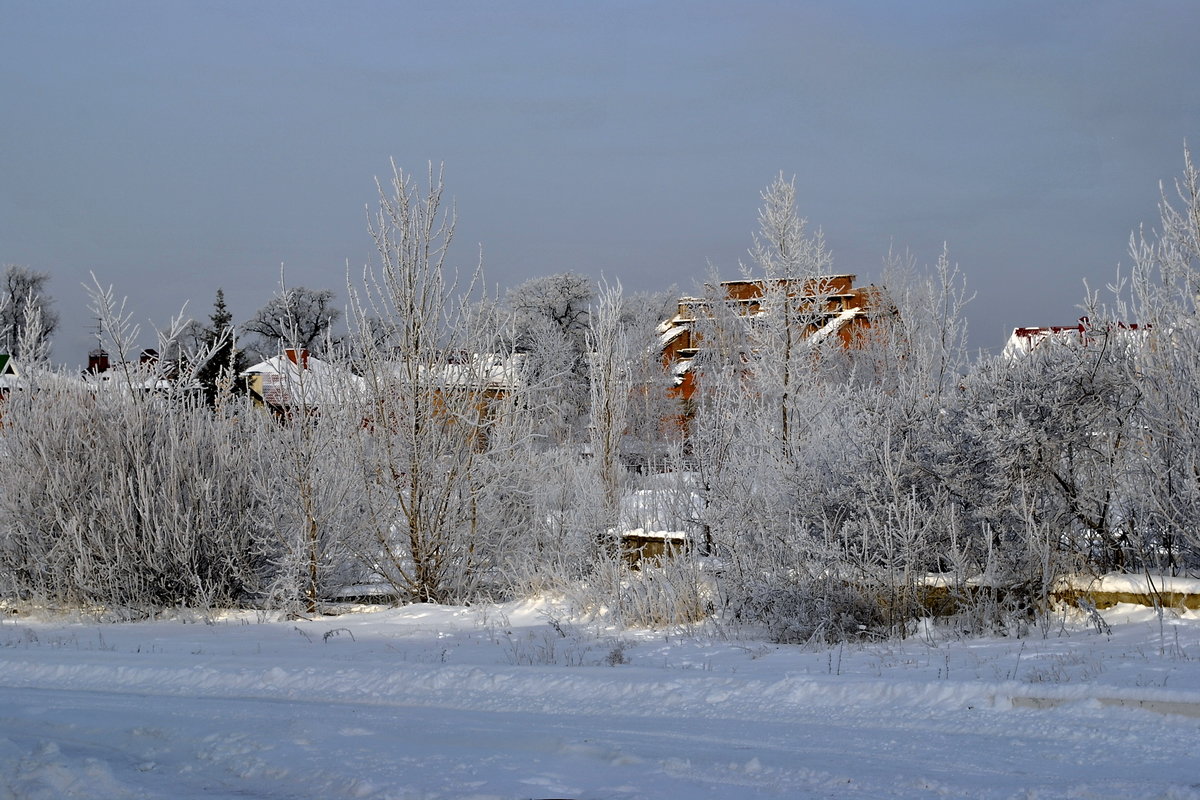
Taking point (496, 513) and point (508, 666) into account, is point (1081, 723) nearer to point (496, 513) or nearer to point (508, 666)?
point (508, 666)

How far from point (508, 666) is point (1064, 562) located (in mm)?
4190

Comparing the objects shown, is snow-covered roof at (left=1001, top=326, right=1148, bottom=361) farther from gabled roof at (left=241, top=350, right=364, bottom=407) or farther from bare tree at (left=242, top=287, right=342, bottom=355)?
bare tree at (left=242, top=287, right=342, bottom=355)

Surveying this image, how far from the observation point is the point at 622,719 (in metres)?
4.92

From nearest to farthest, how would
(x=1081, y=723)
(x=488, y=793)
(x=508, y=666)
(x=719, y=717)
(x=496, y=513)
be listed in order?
1. (x=488, y=793)
2. (x=1081, y=723)
3. (x=719, y=717)
4. (x=508, y=666)
5. (x=496, y=513)

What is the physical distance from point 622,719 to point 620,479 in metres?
9.04

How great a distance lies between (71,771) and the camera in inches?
152

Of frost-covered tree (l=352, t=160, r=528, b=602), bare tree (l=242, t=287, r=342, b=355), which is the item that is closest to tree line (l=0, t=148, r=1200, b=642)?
frost-covered tree (l=352, t=160, r=528, b=602)

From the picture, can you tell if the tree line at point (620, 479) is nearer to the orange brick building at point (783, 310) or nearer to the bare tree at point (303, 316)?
the orange brick building at point (783, 310)

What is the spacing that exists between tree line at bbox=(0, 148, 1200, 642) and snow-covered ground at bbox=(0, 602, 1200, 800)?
0.85m

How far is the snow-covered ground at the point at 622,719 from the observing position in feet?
12.5

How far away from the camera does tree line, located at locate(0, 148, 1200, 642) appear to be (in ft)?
24.9

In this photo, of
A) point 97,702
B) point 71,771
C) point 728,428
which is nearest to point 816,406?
point 728,428

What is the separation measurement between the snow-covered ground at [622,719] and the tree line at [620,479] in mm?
850

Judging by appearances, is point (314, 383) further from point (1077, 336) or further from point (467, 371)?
point (1077, 336)
